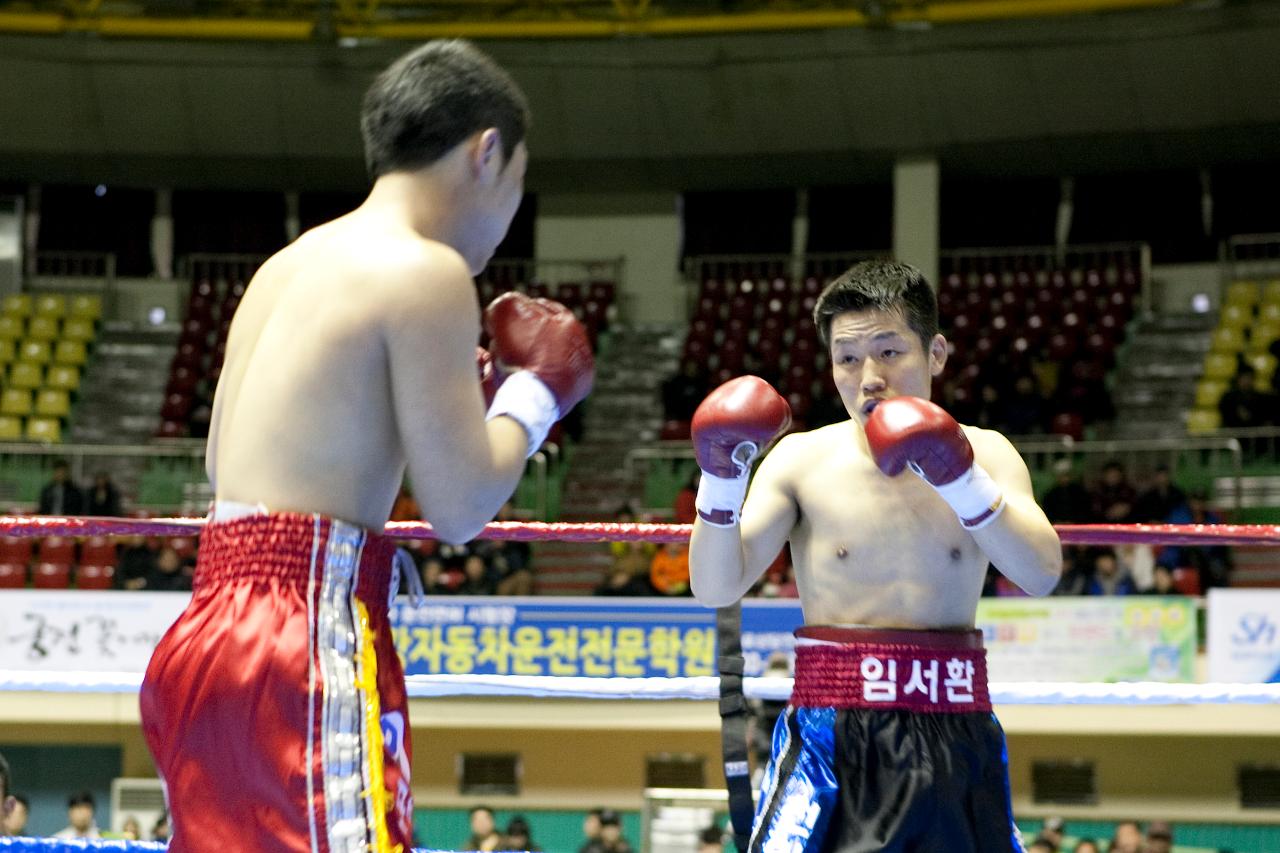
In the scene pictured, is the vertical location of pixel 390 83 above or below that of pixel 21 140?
below

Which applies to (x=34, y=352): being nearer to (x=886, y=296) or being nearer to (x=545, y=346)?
(x=886, y=296)

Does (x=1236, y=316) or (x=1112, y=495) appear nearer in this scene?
(x=1112, y=495)

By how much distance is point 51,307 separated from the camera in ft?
40.1

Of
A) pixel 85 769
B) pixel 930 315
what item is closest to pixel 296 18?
pixel 85 769

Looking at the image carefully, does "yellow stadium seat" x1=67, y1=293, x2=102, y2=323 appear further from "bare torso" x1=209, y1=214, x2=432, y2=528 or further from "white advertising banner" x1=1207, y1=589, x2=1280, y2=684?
"bare torso" x1=209, y1=214, x2=432, y2=528

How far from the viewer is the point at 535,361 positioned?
1.58 m

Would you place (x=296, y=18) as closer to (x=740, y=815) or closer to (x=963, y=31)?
(x=963, y=31)

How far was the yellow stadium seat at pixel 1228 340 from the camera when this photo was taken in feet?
34.0

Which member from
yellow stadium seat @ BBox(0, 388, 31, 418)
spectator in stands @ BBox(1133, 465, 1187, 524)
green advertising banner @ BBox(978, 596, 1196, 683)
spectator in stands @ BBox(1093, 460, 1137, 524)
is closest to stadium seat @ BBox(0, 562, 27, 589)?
yellow stadium seat @ BBox(0, 388, 31, 418)

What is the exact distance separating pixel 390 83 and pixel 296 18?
10985 millimetres

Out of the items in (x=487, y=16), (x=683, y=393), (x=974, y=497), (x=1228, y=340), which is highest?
(x=487, y=16)

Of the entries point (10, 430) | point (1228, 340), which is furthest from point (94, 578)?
point (1228, 340)

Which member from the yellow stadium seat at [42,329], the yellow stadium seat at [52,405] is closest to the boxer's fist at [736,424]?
the yellow stadium seat at [52,405]

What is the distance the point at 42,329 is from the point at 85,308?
0.53m
